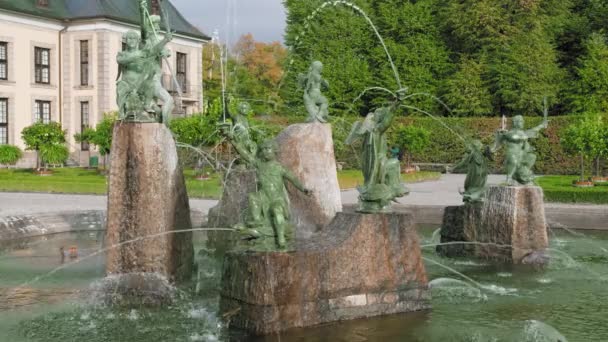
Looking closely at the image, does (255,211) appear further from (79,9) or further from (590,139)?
(79,9)

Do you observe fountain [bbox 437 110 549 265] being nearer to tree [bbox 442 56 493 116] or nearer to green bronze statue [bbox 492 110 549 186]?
green bronze statue [bbox 492 110 549 186]

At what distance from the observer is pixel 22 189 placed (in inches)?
960

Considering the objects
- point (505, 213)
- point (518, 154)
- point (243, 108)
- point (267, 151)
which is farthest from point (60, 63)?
point (267, 151)

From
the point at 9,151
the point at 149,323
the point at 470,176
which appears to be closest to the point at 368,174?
the point at 149,323

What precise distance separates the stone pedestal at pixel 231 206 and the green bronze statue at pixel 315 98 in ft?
4.52

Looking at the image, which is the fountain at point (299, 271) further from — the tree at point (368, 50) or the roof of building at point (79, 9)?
the roof of building at point (79, 9)

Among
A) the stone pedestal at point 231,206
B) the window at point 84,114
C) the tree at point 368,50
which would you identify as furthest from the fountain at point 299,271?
the window at point 84,114

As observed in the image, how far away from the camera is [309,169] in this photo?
12.1 meters

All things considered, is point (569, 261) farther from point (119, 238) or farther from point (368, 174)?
point (119, 238)

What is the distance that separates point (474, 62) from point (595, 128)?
16.8 m

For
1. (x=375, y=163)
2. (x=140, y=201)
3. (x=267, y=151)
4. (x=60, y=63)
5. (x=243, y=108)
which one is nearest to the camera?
(x=267, y=151)

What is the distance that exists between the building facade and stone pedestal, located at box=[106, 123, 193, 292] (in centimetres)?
3473

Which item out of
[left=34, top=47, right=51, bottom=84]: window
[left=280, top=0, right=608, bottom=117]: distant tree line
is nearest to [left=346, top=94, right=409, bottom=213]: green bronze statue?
[left=280, top=0, right=608, bottom=117]: distant tree line

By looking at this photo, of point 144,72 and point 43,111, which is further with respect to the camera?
point 43,111
